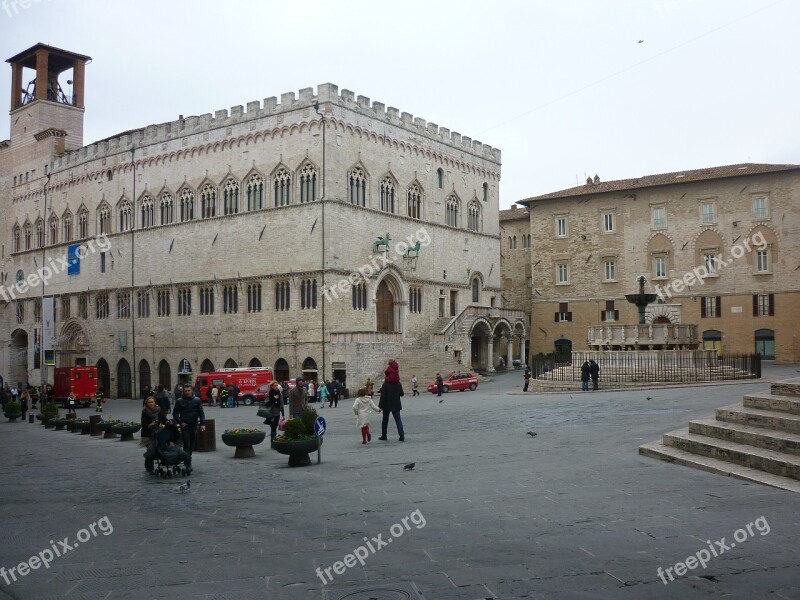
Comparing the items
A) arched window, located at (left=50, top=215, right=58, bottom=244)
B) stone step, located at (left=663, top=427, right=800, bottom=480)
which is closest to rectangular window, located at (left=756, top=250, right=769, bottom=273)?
stone step, located at (left=663, top=427, right=800, bottom=480)

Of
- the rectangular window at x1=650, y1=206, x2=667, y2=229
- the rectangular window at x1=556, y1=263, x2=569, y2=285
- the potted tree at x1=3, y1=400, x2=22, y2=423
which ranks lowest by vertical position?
the potted tree at x1=3, y1=400, x2=22, y2=423

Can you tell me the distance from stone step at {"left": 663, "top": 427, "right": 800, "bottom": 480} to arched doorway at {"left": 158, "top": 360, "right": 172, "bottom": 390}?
39493mm

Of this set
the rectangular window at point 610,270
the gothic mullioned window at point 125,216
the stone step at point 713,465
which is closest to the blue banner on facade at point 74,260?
the gothic mullioned window at point 125,216

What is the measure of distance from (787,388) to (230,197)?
37004mm

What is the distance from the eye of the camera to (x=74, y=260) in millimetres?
54781

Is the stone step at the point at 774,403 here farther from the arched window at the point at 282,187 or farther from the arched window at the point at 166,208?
the arched window at the point at 166,208

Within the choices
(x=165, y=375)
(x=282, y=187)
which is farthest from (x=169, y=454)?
(x=165, y=375)

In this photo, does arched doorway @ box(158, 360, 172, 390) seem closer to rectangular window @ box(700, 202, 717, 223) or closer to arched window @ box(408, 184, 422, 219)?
arched window @ box(408, 184, 422, 219)

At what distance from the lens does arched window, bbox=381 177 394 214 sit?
45.3 meters

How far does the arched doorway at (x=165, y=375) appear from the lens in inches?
1901

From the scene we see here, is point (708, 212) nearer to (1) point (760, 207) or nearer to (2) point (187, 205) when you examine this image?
(1) point (760, 207)

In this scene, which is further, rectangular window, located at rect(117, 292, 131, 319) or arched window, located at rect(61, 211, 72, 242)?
arched window, located at rect(61, 211, 72, 242)

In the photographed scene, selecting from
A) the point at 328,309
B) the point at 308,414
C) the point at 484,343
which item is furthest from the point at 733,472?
the point at 484,343

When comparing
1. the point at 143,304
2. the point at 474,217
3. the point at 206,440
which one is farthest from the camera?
the point at 474,217
